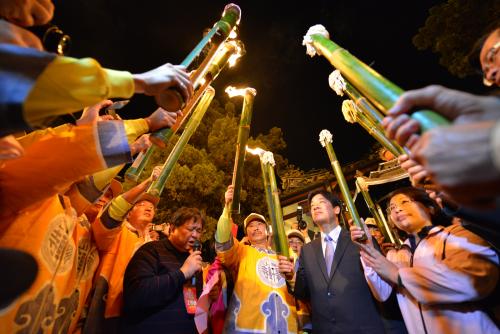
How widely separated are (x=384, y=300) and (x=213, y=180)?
11.0 metres

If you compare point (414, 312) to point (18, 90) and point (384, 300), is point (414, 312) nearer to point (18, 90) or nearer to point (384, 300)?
point (384, 300)

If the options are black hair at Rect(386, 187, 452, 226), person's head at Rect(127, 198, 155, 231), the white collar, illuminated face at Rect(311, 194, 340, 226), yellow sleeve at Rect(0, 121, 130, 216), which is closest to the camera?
yellow sleeve at Rect(0, 121, 130, 216)

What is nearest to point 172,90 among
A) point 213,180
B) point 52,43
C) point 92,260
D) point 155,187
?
point 52,43

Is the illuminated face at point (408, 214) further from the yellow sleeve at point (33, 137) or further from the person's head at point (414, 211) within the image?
the yellow sleeve at point (33, 137)

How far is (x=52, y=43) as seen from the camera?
1.86 m

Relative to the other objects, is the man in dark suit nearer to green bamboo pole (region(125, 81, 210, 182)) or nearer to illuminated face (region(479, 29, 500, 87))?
green bamboo pole (region(125, 81, 210, 182))

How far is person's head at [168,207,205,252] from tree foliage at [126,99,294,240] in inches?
357

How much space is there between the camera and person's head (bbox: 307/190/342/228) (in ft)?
13.7

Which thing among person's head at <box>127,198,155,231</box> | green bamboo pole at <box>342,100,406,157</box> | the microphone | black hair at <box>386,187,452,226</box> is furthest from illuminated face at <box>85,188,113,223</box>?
black hair at <box>386,187,452,226</box>

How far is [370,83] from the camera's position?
4.88 feet

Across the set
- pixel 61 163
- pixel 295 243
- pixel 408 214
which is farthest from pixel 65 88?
pixel 295 243

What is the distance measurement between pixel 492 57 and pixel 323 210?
107 inches

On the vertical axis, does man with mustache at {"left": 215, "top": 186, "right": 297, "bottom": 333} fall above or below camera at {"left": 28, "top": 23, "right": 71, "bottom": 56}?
below

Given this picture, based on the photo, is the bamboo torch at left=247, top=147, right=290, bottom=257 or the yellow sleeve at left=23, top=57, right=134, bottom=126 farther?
the bamboo torch at left=247, top=147, right=290, bottom=257
